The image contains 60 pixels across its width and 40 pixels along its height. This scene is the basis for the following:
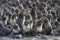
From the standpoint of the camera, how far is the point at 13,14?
49.7 ft

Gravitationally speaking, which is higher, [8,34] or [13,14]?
[13,14]

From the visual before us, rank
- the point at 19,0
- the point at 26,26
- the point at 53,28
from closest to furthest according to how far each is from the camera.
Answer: the point at 26,26
the point at 53,28
the point at 19,0

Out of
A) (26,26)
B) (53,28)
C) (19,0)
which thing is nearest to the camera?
(26,26)

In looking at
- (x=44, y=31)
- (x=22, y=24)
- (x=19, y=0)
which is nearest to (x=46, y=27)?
(x=44, y=31)

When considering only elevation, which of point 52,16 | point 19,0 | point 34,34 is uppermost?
point 19,0

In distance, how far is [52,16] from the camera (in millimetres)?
15422

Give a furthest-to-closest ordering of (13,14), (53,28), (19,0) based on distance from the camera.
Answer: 1. (19,0)
2. (13,14)
3. (53,28)

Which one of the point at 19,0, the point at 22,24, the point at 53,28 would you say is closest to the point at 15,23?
the point at 22,24

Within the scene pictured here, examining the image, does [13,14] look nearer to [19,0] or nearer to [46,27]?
[46,27]

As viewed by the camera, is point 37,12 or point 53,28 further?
point 37,12

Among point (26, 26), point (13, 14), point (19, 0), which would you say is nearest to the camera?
point (26, 26)

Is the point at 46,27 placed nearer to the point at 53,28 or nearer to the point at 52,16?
the point at 53,28

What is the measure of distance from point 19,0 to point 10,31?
8.38 metres

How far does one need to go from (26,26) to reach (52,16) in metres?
2.63
